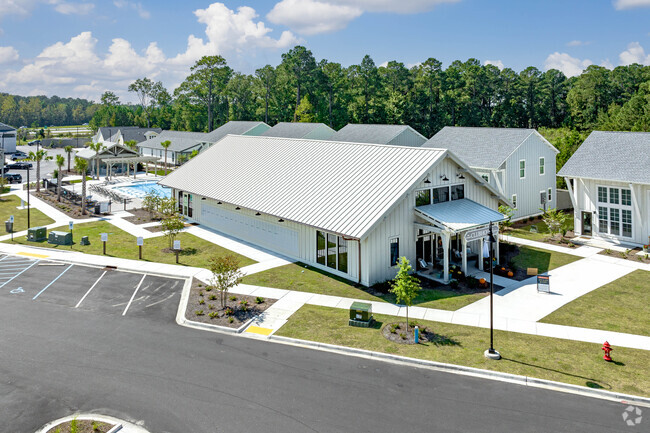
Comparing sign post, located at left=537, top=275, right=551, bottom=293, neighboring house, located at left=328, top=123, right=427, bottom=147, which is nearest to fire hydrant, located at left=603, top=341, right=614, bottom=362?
sign post, located at left=537, top=275, right=551, bottom=293

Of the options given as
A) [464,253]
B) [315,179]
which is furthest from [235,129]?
[464,253]

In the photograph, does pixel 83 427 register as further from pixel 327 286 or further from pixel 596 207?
pixel 596 207

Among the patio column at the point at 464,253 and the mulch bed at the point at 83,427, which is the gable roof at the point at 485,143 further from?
the mulch bed at the point at 83,427

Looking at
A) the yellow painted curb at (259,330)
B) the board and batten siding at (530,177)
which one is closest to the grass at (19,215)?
the yellow painted curb at (259,330)

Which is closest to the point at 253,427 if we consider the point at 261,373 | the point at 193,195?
the point at 261,373

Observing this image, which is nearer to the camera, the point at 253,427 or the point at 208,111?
the point at 253,427

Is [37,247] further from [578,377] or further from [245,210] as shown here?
[578,377]
